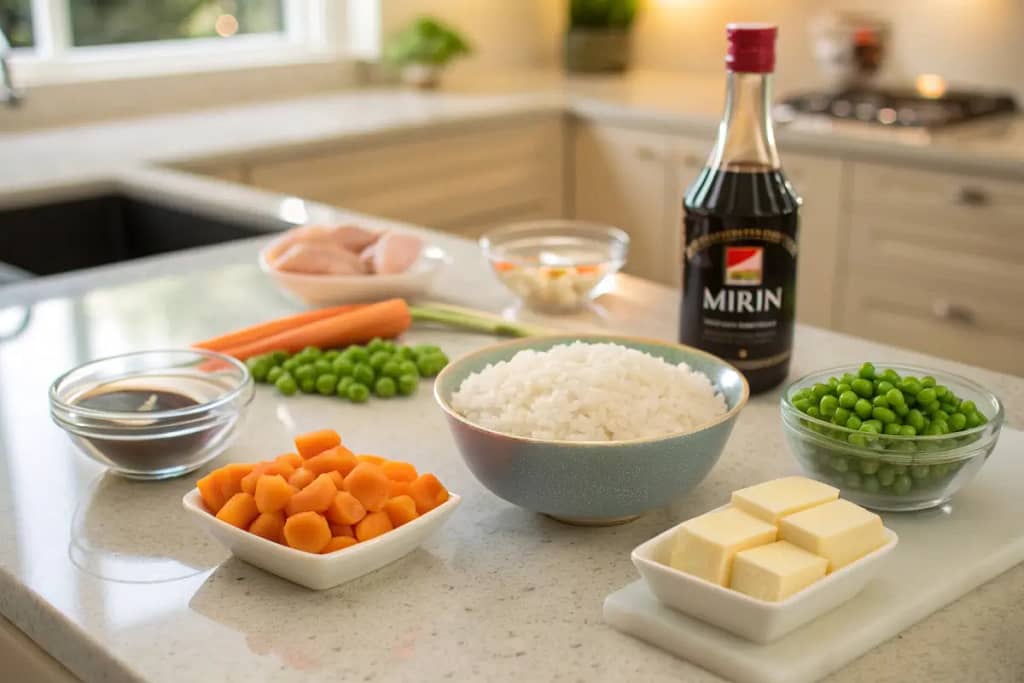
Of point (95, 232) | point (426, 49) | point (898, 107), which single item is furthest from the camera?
point (426, 49)

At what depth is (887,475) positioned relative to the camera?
101 cm

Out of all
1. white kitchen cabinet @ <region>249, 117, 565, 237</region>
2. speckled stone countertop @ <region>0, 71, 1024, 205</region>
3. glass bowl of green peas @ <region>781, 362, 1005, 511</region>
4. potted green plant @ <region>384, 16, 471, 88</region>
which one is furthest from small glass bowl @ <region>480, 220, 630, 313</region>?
potted green plant @ <region>384, 16, 471, 88</region>

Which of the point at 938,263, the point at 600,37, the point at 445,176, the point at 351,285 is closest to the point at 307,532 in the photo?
the point at 351,285

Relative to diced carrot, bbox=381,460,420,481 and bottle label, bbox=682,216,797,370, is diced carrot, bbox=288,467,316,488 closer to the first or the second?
diced carrot, bbox=381,460,420,481

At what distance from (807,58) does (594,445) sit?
3.18 m

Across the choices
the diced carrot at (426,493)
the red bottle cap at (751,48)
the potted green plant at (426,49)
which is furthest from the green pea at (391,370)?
the potted green plant at (426,49)


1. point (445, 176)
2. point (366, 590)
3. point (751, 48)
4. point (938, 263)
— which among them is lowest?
point (938, 263)

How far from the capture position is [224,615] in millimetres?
905

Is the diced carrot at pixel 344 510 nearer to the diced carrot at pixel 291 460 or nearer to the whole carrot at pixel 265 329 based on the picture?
the diced carrot at pixel 291 460

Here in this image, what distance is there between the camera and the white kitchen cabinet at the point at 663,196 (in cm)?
304

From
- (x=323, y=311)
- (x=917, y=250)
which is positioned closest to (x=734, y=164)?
(x=323, y=311)

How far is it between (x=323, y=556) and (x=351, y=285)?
0.72m

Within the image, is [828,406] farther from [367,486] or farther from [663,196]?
[663,196]

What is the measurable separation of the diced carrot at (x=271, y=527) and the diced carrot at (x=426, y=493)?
107 millimetres
